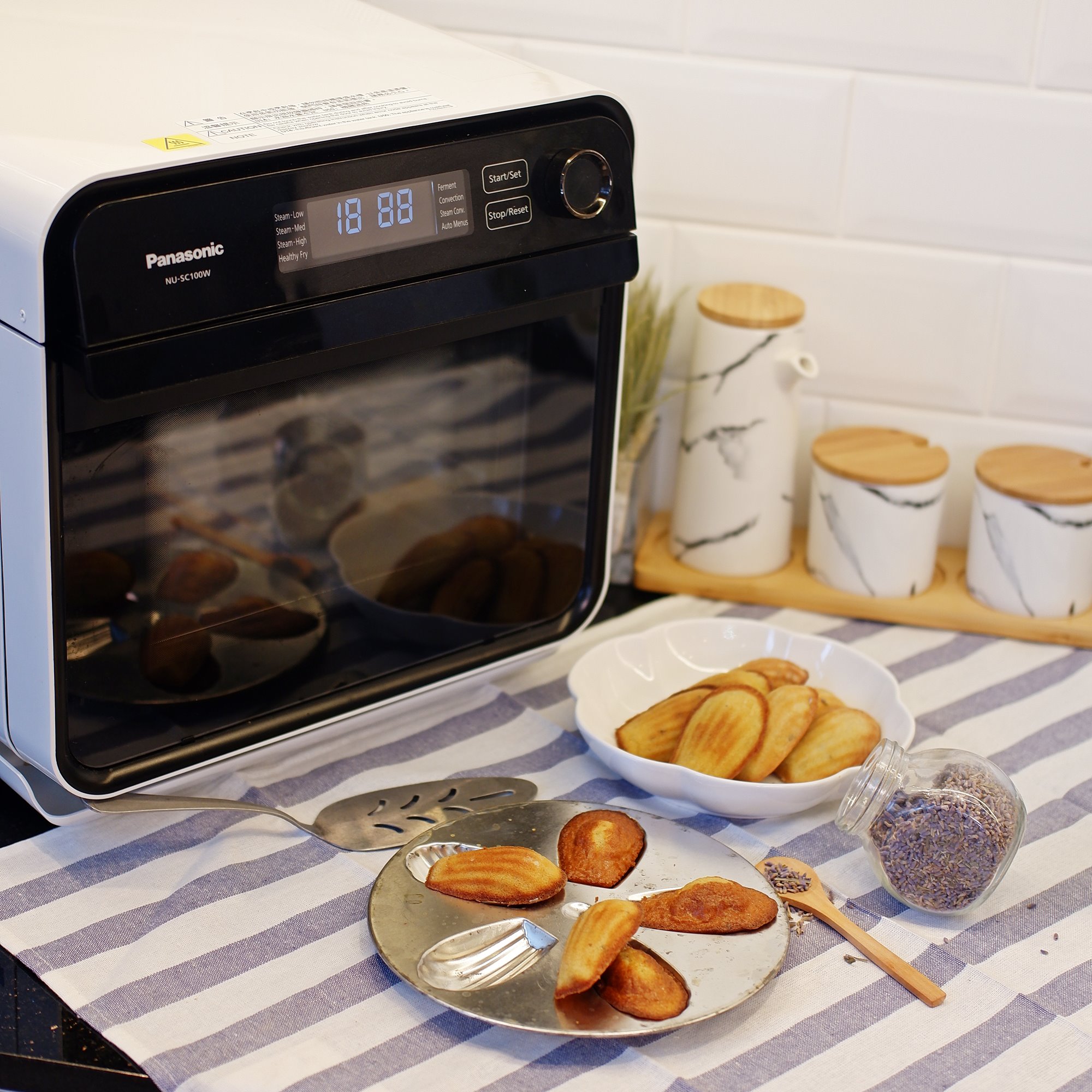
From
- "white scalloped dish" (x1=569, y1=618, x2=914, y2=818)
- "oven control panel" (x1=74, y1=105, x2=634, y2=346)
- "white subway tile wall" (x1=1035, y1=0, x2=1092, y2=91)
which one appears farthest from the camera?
"white subway tile wall" (x1=1035, y1=0, x2=1092, y2=91)

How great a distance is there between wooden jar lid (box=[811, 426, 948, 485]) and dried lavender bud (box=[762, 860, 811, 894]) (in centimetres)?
38

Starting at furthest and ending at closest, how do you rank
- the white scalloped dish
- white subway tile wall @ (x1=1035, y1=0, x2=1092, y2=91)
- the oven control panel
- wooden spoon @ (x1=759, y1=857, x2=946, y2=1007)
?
white subway tile wall @ (x1=1035, y1=0, x2=1092, y2=91) → the white scalloped dish → wooden spoon @ (x1=759, y1=857, x2=946, y2=1007) → the oven control panel

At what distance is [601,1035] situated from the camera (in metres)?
0.68

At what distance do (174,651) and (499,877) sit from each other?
220 mm

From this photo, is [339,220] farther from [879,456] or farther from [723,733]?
[879,456]

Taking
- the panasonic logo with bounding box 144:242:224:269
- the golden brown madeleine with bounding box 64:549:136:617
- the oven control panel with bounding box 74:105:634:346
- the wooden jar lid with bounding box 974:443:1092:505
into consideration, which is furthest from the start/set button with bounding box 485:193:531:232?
the wooden jar lid with bounding box 974:443:1092:505

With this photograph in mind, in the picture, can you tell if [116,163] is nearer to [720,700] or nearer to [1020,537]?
[720,700]

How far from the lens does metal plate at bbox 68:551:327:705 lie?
0.76 metres

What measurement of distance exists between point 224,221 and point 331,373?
133mm

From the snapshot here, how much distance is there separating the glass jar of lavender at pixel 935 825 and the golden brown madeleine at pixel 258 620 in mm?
335

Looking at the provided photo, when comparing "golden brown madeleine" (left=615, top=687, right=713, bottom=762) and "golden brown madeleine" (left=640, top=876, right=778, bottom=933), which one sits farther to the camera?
"golden brown madeleine" (left=615, top=687, right=713, bottom=762)

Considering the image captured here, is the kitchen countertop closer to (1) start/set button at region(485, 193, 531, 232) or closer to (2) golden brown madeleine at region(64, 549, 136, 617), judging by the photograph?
(2) golden brown madeleine at region(64, 549, 136, 617)

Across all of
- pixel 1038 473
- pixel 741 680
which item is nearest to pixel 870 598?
pixel 1038 473

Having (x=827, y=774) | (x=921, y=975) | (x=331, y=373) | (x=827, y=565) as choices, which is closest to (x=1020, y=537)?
(x=827, y=565)
